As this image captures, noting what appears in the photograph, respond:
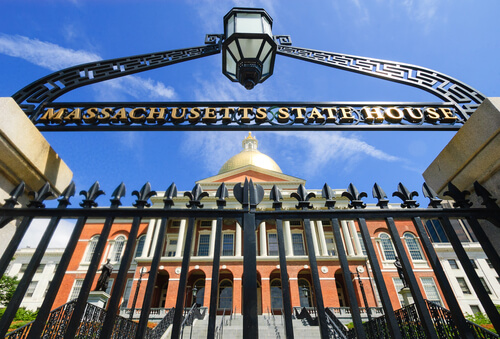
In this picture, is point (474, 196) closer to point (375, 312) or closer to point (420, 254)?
point (375, 312)

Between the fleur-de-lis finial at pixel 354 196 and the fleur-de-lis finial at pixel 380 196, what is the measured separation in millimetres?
80

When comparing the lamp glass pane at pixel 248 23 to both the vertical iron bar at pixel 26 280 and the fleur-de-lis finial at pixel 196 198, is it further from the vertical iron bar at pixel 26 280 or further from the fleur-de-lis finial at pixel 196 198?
the vertical iron bar at pixel 26 280

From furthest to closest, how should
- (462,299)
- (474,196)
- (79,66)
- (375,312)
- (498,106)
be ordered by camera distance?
(462,299), (375,312), (79,66), (474,196), (498,106)

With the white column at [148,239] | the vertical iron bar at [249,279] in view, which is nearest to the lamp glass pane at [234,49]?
the vertical iron bar at [249,279]

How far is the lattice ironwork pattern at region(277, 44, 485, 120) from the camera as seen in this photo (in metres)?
3.01

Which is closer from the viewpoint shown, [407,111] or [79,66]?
[407,111]

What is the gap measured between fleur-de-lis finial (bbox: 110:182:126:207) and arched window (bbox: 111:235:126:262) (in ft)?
106

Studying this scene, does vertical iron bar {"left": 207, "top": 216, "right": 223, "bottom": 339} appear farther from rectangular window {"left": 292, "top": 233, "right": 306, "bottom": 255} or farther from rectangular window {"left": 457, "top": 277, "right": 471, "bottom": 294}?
rectangular window {"left": 457, "top": 277, "right": 471, "bottom": 294}

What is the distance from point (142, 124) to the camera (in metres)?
2.93

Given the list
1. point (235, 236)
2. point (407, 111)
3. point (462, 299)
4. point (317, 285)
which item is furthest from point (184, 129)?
point (462, 299)

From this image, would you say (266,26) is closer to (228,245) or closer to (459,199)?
(459,199)

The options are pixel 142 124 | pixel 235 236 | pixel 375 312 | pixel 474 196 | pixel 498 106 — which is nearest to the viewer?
pixel 498 106

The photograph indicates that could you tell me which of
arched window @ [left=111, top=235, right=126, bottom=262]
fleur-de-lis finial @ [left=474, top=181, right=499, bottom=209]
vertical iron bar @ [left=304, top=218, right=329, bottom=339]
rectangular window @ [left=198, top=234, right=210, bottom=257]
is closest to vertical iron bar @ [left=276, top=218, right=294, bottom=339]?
vertical iron bar @ [left=304, top=218, right=329, bottom=339]

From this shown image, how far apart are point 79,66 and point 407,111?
3881mm
